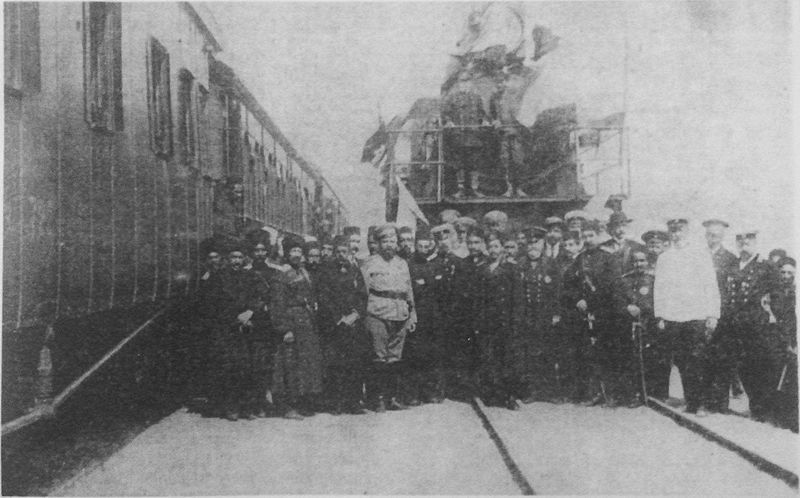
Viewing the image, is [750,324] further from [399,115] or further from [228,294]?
[228,294]

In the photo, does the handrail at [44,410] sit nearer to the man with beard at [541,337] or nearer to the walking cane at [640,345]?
the man with beard at [541,337]

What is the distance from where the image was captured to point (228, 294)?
14.6 ft

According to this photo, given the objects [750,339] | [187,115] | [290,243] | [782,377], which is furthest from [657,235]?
[187,115]

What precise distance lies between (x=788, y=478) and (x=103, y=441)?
12.7ft

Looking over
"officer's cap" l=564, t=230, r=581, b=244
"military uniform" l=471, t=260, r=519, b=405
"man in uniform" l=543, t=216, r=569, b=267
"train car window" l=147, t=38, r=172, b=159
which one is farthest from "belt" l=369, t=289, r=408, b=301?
"train car window" l=147, t=38, r=172, b=159

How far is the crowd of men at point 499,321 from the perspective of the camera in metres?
4.48

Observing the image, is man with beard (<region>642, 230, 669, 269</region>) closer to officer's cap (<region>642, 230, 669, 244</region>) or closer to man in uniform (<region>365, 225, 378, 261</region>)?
officer's cap (<region>642, 230, 669, 244</region>)

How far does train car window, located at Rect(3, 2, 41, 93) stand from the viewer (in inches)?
145

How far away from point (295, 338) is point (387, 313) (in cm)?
59

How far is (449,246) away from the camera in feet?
16.0

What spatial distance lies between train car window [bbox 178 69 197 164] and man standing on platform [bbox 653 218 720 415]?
3.13m

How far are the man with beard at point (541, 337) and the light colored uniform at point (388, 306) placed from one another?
72 centimetres

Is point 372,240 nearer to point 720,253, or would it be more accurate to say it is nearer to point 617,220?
point 617,220

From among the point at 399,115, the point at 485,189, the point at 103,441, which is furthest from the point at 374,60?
the point at 103,441
